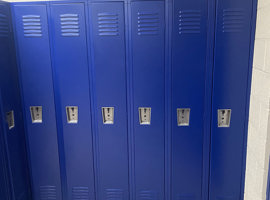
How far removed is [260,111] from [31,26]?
7.47ft

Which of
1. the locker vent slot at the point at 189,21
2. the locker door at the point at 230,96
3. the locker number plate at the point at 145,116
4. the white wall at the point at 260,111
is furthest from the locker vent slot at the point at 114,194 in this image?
the locker vent slot at the point at 189,21

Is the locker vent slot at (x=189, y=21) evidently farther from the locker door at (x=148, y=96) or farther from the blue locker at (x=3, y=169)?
the blue locker at (x=3, y=169)

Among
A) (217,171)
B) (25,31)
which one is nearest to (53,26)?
(25,31)

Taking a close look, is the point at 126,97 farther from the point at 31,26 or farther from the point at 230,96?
the point at 31,26

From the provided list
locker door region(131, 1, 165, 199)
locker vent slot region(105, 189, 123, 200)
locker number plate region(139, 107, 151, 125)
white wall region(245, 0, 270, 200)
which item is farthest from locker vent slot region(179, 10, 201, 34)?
locker vent slot region(105, 189, 123, 200)

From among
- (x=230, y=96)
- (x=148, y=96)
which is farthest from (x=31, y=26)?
(x=230, y=96)

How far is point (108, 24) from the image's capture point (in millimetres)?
2389

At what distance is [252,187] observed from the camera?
2.40 m

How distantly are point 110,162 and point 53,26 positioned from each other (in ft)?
4.86

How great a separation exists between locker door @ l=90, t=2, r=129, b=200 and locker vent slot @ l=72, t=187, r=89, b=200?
143 millimetres

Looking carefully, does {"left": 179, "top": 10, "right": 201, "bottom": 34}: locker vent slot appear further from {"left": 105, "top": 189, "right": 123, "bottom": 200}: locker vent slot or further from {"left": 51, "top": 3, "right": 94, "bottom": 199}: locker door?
{"left": 105, "top": 189, "right": 123, "bottom": 200}: locker vent slot

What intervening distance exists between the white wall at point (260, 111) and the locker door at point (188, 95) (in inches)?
17.9

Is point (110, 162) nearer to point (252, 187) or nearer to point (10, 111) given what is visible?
point (10, 111)

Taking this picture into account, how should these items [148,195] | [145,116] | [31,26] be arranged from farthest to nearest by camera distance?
[148,195] → [145,116] → [31,26]
